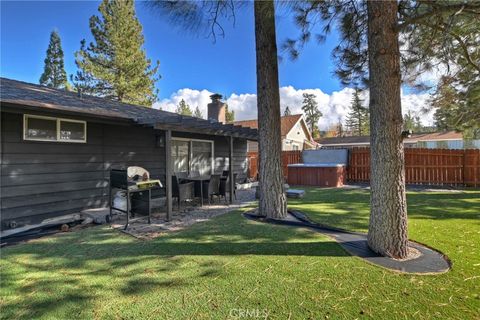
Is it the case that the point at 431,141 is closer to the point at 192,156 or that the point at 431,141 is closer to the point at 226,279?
the point at 192,156

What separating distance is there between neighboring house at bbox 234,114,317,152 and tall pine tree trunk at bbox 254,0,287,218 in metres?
14.4

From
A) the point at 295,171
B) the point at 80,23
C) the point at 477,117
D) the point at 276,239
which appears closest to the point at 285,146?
the point at 295,171

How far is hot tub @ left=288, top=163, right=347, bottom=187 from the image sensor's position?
37.0 ft

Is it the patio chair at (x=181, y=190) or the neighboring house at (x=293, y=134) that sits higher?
the neighboring house at (x=293, y=134)

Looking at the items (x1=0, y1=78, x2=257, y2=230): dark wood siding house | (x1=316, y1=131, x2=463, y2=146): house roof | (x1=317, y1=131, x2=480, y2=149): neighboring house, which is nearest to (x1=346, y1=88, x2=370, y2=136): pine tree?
(x1=316, y1=131, x2=463, y2=146): house roof

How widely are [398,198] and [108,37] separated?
20.3 m

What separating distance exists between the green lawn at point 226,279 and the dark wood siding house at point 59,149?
4.34ft

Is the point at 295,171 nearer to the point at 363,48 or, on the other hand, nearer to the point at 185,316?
the point at 363,48

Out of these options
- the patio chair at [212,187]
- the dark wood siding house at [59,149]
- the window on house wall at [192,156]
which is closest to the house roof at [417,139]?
the window on house wall at [192,156]

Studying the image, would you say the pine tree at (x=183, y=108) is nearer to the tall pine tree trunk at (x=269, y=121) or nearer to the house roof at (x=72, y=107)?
the house roof at (x=72, y=107)

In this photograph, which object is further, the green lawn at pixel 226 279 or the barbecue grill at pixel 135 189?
the barbecue grill at pixel 135 189

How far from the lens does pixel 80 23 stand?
16.5 meters

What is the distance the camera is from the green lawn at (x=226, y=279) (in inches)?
92.0

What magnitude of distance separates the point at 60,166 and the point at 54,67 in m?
21.6
